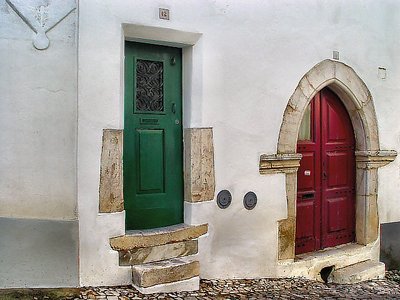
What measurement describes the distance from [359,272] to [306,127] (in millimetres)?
1808

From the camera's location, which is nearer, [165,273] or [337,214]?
[165,273]

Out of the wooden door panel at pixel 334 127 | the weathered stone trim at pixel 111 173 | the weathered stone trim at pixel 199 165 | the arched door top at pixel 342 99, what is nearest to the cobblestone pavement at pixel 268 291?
the weathered stone trim at pixel 111 173

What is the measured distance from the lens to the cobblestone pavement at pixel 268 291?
3.93 m

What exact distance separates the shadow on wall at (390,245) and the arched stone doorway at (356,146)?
25cm

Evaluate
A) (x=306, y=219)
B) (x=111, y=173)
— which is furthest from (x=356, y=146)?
(x=111, y=173)

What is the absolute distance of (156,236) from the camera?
13.8 feet

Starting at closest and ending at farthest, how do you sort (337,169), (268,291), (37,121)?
(37,121)
(268,291)
(337,169)

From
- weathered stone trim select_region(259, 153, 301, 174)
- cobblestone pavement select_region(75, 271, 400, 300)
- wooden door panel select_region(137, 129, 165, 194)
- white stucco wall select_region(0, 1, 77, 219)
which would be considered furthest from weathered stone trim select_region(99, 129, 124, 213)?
weathered stone trim select_region(259, 153, 301, 174)

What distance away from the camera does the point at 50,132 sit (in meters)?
3.84

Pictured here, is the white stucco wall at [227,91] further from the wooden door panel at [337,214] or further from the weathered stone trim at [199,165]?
the wooden door panel at [337,214]

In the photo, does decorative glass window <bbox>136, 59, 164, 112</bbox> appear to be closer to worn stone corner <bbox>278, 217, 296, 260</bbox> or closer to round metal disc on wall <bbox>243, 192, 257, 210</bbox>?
round metal disc on wall <bbox>243, 192, 257, 210</bbox>

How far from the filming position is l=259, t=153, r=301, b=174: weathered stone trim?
4859 mm

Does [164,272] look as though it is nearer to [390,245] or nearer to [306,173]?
[306,173]

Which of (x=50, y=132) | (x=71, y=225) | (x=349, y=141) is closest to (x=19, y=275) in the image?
(x=71, y=225)
